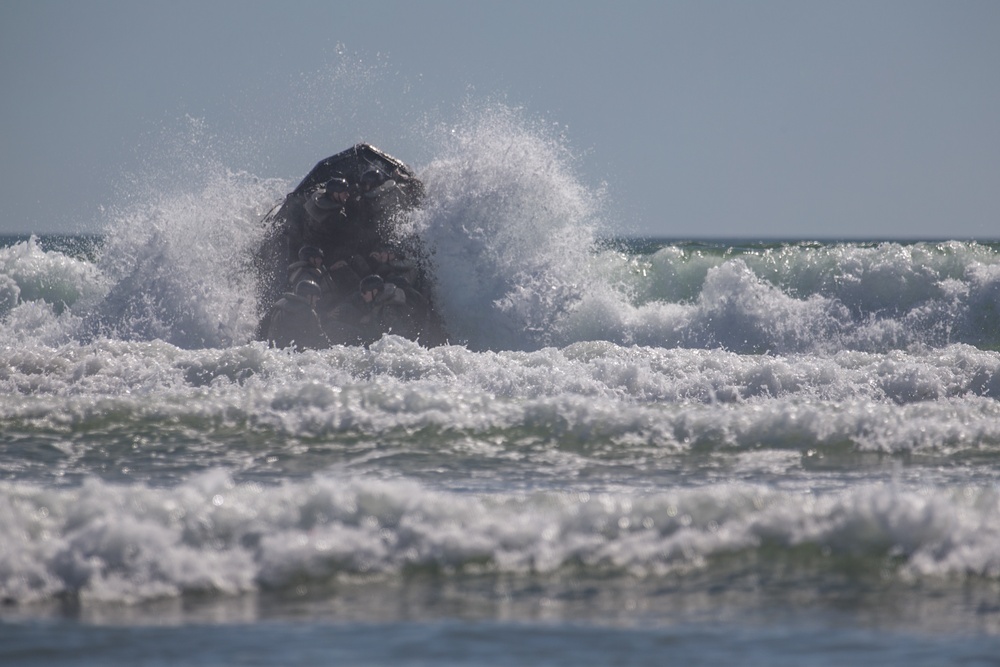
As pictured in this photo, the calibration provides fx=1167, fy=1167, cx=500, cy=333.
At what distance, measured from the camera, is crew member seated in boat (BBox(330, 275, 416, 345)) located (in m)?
10.5

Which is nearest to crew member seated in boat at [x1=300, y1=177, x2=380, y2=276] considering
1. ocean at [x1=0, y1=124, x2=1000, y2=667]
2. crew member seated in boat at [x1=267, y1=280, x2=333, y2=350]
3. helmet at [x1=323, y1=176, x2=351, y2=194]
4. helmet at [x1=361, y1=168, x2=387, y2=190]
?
helmet at [x1=323, y1=176, x2=351, y2=194]

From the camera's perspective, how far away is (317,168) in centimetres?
1095

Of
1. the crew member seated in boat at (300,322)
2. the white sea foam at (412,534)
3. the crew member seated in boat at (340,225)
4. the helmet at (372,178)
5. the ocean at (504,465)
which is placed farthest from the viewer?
the helmet at (372,178)

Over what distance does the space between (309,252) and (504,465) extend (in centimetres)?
512

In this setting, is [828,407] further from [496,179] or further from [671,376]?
[496,179]

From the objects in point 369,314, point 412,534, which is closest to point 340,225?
point 369,314

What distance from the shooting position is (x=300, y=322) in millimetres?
10414

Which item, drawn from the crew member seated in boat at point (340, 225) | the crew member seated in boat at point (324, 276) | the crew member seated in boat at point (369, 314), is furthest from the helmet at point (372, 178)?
the crew member seated in boat at point (369, 314)

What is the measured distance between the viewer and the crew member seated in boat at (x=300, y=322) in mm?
10398

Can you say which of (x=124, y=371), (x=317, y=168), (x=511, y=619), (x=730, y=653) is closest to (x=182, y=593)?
(x=511, y=619)

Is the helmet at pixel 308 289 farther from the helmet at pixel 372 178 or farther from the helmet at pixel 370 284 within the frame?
the helmet at pixel 372 178

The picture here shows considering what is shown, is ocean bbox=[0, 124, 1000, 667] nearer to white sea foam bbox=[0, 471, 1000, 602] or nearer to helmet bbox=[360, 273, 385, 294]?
white sea foam bbox=[0, 471, 1000, 602]

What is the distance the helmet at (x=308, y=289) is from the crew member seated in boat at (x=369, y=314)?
0.83ft

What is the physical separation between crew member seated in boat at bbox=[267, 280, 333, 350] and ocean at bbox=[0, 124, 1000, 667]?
1011 mm
